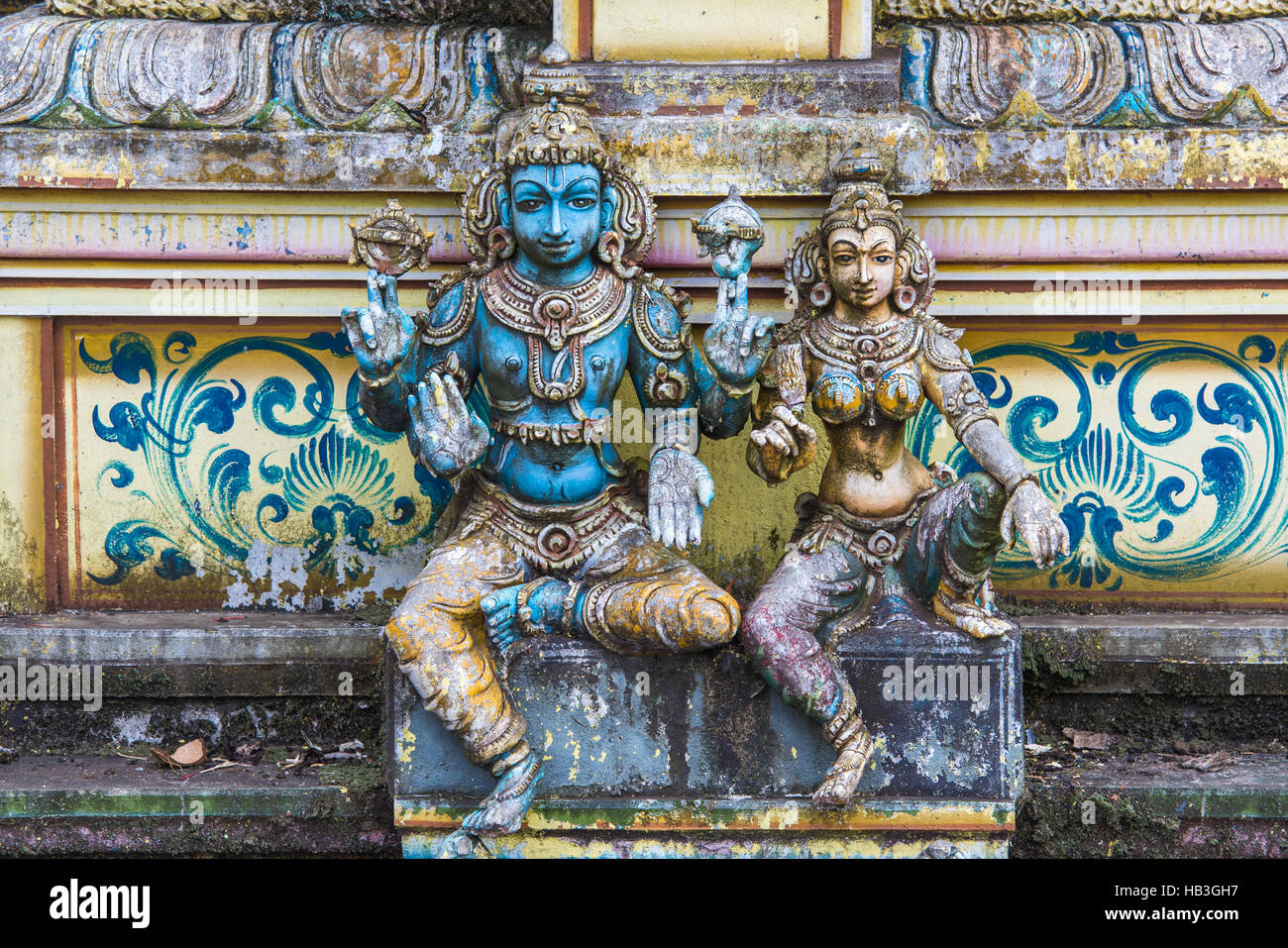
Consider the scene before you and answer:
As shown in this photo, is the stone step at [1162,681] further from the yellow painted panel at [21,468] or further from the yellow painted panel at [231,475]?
the yellow painted panel at [21,468]

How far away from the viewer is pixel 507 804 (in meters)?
4.38

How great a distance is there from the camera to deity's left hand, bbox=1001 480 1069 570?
13.9 ft

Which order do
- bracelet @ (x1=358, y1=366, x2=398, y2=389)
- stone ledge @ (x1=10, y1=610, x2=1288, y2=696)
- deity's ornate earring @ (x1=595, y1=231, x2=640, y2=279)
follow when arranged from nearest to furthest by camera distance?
bracelet @ (x1=358, y1=366, x2=398, y2=389), deity's ornate earring @ (x1=595, y1=231, x2=640, y2=279), stone ledge @ (x1=10, y1=610, x2=1288, y2=696)

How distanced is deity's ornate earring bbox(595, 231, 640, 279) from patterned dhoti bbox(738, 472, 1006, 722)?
88 centimetres

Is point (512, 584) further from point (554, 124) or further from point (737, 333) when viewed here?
point (554, 124)

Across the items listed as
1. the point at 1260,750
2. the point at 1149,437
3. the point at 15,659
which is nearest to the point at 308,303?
the point at 15,659

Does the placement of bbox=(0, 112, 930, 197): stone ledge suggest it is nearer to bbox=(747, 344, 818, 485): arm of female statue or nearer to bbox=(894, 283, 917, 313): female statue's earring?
bbox=(894, 283, 917, 313): female statue's earring

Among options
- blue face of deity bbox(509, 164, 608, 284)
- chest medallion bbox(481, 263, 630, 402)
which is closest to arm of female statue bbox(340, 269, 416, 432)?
chest medallion bbox(481, 263, 630, 402)

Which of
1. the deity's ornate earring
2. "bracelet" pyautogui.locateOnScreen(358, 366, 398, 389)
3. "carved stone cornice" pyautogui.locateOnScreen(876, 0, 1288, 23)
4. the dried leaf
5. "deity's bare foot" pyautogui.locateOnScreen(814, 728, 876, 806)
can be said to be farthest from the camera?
"carved stone cornice" pyautogui.locateOnScreen(876, 0, 1288, 23)

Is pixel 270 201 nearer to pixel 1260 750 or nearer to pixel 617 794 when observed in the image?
pixel 617 794

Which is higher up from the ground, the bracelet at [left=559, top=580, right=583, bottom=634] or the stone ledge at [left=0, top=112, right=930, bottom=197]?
the stone ledge at [left=0, top=112, right=930, bottom=197]

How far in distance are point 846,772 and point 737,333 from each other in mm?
1224

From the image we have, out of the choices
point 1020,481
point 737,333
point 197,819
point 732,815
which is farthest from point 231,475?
point 1020,481

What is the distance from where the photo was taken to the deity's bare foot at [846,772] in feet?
14.3
